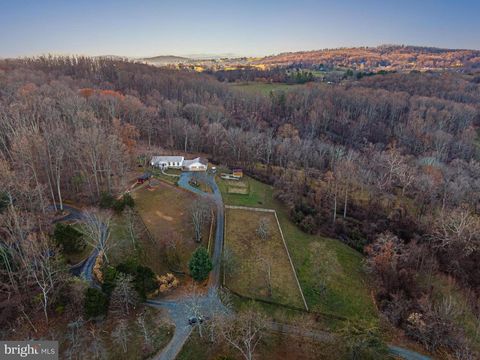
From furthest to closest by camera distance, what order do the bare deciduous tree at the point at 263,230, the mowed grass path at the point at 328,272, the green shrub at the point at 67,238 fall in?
1. the bare deciduous tree at the point at 263,230
2. the green shrub at the point at 67,238
3. the mowed grass path at the point at 328,272

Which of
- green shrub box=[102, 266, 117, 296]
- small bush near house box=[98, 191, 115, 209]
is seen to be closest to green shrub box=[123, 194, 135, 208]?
small bush near house box=[98, 191, 115, 209]

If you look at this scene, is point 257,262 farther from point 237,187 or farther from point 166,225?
point 237,187

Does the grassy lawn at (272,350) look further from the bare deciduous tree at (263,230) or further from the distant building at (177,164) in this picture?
the distant building at (177,164)

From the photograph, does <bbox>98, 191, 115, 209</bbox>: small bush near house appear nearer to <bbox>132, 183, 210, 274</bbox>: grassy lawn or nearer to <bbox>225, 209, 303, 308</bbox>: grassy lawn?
<bbox>132, 183, 210, 274</bbox>: grassy lawn

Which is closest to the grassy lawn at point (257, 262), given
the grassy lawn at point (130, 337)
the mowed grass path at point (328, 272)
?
the mowed grass path at point (328, 272)

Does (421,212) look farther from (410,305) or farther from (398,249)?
(410,305)

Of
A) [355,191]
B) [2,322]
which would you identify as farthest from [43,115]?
[355,191]
